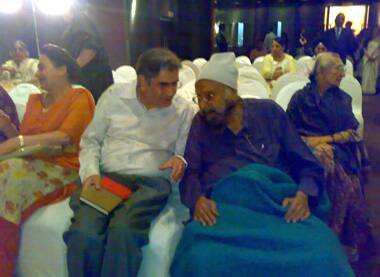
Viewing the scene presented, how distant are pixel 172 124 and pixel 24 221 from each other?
849 millimetres

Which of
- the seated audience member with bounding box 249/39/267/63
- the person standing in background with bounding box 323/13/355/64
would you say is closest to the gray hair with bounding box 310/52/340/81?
the person standing in background with bounding box 323/13/355/64

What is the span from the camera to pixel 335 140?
259 cm

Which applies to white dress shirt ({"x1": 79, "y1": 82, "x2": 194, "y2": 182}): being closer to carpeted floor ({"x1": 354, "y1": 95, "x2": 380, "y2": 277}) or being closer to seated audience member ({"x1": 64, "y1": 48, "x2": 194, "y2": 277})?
seated audience member ({"x1": 64, "y1": 48, "x2": 194, "y2": 277})

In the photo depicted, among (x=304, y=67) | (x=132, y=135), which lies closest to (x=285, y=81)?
(x=304, y=67)

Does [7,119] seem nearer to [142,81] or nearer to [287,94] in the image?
[142,81]

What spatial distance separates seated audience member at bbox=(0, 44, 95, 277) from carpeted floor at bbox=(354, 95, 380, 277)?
1.75 meters

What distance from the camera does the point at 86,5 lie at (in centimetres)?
646

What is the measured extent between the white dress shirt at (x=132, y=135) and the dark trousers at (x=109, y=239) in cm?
23

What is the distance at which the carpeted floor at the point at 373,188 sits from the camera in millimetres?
2453

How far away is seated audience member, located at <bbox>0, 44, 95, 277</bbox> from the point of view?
6.35 ft

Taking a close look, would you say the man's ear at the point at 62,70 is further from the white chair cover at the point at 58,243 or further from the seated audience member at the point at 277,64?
the seated audience member at the point at 277,64

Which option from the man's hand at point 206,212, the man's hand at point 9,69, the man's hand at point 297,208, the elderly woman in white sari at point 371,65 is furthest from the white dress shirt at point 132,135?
the elderly woman in white sari at point 371,65

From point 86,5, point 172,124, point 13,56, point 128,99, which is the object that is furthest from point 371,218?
point 86,5

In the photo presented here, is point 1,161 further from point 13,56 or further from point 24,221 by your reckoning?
point 13,56
